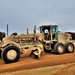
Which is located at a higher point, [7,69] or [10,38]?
[10,38]

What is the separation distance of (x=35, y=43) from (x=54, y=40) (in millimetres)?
3238

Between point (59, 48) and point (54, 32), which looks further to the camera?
point (54, 32)

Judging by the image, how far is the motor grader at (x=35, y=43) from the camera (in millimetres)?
15617

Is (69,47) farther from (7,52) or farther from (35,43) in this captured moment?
(7,52)

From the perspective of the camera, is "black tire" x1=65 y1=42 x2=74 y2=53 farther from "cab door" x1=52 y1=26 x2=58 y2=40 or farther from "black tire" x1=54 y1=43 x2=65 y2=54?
"cab door" x1=52 y1=26 x2=58 y2=40

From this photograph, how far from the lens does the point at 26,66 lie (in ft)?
42.6

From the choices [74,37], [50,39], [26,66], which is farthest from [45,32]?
[74,37]

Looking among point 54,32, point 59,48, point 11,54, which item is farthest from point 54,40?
point 11,54

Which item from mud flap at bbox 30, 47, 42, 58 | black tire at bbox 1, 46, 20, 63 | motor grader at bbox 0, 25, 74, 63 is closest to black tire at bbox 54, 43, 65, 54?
motor grader at bbox 0, 25, 74, 63

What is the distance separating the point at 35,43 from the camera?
1825 cm

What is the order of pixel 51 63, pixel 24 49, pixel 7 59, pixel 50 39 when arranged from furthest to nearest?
pixel 50 39
pixel 24 49
pixel 7 59
pixel 51 63

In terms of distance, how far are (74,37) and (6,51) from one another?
34588 mm

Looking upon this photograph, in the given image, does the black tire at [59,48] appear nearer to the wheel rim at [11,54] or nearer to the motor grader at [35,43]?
the motor grader at [35,43]

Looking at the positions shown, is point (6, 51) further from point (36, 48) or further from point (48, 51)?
point (48, 51)
